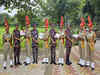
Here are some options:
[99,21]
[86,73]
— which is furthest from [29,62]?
[99,21]

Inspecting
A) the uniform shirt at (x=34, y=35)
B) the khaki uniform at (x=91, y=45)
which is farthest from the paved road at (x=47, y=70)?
the uniform shirt at (x=34, y=35)

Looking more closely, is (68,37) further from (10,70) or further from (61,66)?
(10,70)

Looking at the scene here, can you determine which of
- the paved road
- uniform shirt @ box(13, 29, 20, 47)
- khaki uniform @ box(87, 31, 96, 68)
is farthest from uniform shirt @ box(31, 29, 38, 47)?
khaki uniform @ box(87, 31, 96, 68)

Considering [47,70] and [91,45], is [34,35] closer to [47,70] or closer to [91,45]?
[47,70]

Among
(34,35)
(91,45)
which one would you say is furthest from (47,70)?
(91,45)

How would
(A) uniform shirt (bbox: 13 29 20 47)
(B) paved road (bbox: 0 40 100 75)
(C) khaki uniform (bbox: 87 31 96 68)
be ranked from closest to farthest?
(B) paved road (bbox: 0 40 100 75) → (C) khaki uniform (bbox: 87 31 96 68) → (A) uniform shirt (bbox: 13 29 20 47)

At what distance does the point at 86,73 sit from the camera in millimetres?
8211

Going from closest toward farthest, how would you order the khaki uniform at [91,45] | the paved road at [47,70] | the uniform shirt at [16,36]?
the paved road at [47,70] → the khaki uniform at [91,45] → the uniform shirt at [16,36]

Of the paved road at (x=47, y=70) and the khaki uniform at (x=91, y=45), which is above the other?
the khaki uniform at (x=91, y=45)

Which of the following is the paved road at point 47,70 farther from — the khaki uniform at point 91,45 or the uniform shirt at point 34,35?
the uniform shirt at point 34,35

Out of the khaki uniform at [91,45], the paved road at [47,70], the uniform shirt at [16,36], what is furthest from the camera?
the uniform shirt at [16,36]

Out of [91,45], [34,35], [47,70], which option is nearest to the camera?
[91,45]

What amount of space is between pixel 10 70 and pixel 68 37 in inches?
106

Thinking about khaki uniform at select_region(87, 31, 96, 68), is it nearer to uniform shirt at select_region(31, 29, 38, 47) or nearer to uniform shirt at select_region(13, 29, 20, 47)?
uniform shirt at select_region(31, 29, 38, 47)
